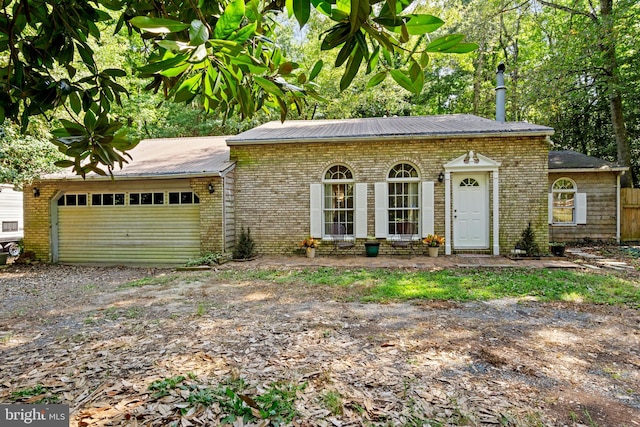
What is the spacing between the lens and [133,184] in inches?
379

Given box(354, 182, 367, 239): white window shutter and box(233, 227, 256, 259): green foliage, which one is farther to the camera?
box(354, 182, 367, 239): white window shutter

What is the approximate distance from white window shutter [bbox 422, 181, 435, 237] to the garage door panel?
611 centimetres

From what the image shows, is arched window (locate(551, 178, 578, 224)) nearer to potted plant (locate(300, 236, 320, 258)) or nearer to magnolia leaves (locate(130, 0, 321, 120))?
potted plant (locate(300, 236, 320, 258))

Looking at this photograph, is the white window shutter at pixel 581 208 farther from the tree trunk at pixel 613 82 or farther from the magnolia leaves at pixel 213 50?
the magnolia leaves at pixel 213 50

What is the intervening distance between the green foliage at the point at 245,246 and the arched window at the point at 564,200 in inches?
429

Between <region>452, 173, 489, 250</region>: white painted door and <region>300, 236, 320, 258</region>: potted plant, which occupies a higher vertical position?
<region>452, 173, 489, 250</region>: white painted door

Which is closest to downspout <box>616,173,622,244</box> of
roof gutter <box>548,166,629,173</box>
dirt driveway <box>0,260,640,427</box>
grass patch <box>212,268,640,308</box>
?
roof gutter <box>548,166,629,173</box>

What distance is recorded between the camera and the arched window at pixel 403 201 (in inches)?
380

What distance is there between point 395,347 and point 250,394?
1603 millimetres

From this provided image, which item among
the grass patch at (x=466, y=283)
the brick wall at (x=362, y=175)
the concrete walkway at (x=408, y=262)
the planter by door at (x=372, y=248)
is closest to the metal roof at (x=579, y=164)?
the brick wall at (x=362, y=175)

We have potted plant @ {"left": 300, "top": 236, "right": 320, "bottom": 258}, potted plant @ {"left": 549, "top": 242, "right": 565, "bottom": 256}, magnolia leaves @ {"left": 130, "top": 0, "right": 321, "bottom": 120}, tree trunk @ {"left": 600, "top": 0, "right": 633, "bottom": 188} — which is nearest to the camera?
magnolia leaves @ {"left": 130, "top": 0, "right": 321, "bottom": 120}

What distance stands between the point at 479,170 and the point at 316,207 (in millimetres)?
4452

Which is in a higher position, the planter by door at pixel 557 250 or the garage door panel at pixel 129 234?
the garage door panel at pixel 129 234

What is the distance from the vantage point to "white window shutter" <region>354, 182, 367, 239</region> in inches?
378
